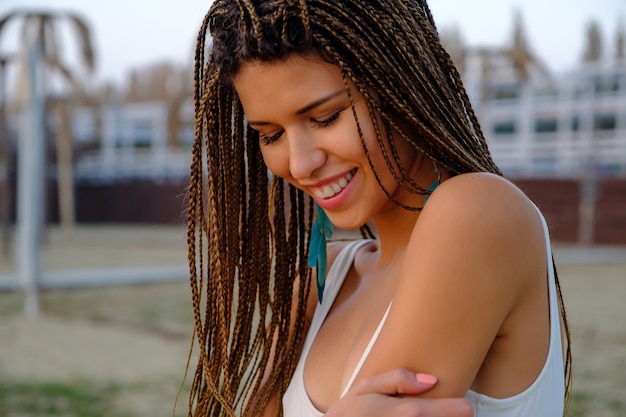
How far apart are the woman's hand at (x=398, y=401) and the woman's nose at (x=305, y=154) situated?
0.32 metres

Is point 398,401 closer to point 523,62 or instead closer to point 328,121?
point 328,121

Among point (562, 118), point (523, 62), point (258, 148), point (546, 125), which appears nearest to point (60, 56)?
point (523, 62)

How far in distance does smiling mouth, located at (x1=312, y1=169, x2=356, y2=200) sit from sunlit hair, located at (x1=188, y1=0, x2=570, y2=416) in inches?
2.7

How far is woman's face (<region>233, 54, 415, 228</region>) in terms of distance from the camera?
109 centimetres

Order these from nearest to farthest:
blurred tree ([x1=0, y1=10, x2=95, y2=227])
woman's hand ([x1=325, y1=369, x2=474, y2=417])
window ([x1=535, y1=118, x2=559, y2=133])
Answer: woman's hand ([x1=325, y1=369, x2=474, y2=417]), blurred tree ([x1=0, y1=10, x2=95, y2=227]), window ([x1=535, y1=118, x2=559, y2=133])

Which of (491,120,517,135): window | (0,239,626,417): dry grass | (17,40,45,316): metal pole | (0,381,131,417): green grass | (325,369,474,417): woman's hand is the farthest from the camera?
(491,120,517,135): window

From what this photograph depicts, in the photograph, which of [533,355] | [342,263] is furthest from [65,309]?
[533,355]

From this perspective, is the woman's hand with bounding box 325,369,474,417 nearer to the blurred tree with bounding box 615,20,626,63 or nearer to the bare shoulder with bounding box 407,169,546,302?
the bare shoulder with bounding box 407,169,546,302

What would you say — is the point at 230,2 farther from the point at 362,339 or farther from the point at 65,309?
the point at 65,309

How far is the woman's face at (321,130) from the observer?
3.59 ft

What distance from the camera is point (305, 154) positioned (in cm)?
113

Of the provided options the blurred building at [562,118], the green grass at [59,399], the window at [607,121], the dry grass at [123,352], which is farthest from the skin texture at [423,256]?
the window at [607,121]

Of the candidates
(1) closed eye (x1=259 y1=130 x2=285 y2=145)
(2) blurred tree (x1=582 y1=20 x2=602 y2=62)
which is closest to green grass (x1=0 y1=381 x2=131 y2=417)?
(1) closed eye (x1=259 y1=130 x2=285 y2=145)

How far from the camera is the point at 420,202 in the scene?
3.97 feet
